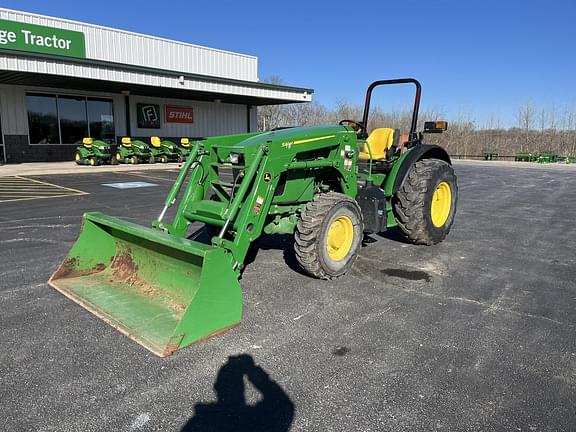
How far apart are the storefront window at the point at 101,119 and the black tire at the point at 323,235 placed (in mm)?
19607

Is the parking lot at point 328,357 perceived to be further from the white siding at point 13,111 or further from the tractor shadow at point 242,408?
the white siding at point 13,111

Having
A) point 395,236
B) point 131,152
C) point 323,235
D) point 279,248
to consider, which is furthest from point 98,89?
point 323,235

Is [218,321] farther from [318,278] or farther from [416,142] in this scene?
[416,142]

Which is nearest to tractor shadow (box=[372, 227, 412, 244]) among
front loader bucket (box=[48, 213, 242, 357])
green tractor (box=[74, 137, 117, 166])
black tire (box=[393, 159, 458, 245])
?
black tire (box=[393, 159, 458, 245])

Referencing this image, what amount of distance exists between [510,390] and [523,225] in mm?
6148

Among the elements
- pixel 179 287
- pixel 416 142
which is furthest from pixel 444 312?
pixel 416 142

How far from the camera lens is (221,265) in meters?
3.33

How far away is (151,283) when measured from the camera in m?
4.07

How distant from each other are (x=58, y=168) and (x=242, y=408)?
17968 mm

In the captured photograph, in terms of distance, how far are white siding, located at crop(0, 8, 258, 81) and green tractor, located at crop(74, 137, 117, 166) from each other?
15.9ft

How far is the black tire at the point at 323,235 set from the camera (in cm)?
435

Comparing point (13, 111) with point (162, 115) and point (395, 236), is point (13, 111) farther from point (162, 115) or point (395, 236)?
point (395, 236)

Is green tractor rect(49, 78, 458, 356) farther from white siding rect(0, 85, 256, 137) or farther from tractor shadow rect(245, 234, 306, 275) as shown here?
white siding rect(0, 85, 256, 137)

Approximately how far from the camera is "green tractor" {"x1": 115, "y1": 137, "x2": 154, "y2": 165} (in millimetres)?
20438
